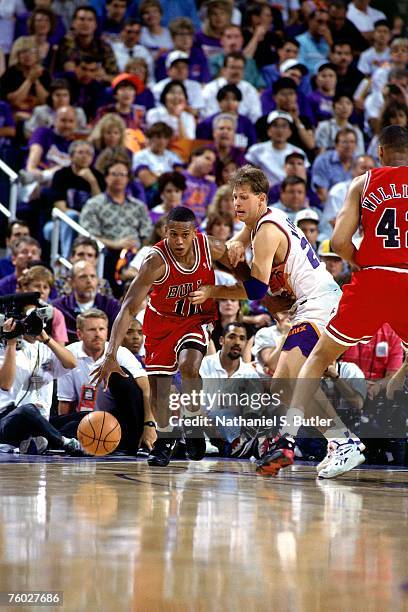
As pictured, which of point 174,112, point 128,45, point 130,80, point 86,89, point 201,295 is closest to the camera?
point 201,295

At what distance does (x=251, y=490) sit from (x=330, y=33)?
1058cm

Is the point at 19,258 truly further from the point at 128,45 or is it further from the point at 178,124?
the point at 128,45

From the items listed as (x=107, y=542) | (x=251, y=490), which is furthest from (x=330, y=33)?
(x=107, y=542)

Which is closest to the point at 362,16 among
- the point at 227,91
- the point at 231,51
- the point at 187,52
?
the point at 231,51

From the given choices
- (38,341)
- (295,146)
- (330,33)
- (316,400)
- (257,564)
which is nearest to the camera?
(257,564)

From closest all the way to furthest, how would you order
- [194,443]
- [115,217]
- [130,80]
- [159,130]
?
[194,443], [115,217], [159,130], [130,80]

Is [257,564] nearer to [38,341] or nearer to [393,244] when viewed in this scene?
[393,244]

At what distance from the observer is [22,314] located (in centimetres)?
684

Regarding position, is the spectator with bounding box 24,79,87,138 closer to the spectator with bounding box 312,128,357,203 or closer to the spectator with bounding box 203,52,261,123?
the spectator with bounding box 203,52,261,123

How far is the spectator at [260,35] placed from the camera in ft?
Answer: 44.7

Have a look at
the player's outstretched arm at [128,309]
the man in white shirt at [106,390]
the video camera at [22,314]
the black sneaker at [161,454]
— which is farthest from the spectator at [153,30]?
the black sneaker at [161,454]

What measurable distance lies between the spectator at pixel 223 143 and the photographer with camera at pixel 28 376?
4139 millimetres

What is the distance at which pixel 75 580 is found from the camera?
284 centimetres

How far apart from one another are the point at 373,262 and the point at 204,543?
232 centimetres
